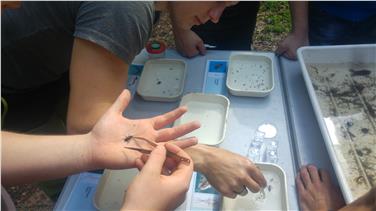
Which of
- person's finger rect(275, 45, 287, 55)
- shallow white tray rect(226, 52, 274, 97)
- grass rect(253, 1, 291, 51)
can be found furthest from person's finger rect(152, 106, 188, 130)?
grass rect(253, 1, 291, 51)

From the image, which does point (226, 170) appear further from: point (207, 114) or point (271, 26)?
point (271, 26)

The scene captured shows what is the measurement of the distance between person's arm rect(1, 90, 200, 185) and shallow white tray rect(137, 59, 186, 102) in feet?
1.16

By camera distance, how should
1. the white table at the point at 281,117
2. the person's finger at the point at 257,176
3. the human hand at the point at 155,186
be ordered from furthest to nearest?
the white table at the point at 281,117 < the person's finger at the point at 257,176 < the human hand at the point at 155,186

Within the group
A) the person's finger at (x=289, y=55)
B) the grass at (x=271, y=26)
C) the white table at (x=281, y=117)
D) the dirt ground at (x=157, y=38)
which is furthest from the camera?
the grass at (x=271, y=26)

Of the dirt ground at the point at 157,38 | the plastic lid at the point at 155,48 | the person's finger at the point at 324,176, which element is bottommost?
the dirt ground at the point at 157,38

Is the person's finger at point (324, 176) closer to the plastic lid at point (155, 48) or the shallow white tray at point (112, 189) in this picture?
the shallow white tray at point (112, 189)

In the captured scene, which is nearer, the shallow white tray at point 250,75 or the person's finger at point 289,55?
the shallow white tray at point 250,75

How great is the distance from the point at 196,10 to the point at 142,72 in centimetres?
36

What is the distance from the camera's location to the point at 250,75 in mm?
1263

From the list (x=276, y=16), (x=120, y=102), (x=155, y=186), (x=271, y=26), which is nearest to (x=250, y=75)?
(x=120, y=102)

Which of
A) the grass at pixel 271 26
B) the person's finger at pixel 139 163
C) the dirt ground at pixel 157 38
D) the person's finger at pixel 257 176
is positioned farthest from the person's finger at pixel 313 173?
the grass at pixel 271 26

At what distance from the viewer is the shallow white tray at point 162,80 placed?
46.6 inches

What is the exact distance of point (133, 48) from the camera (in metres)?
0.85

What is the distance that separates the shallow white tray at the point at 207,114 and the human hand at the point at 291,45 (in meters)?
0.39
